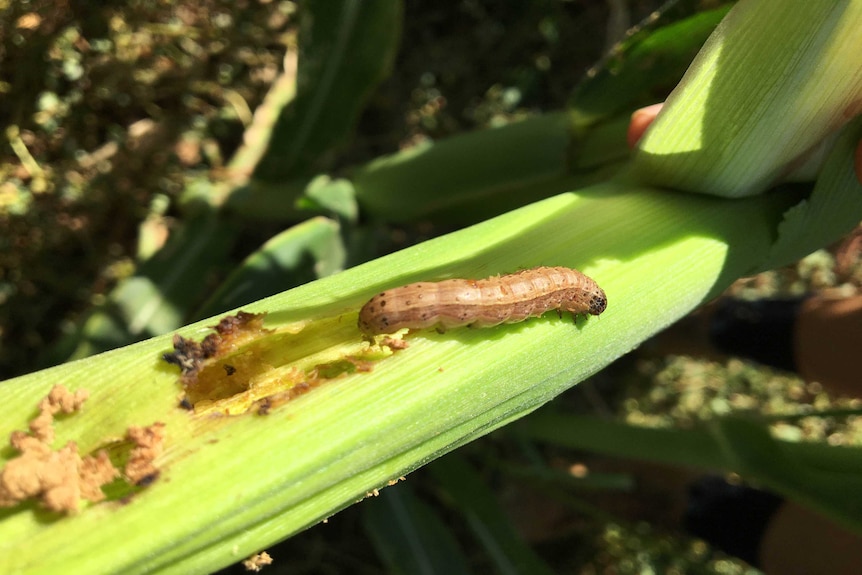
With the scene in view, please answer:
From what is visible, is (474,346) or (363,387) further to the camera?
(474,346)

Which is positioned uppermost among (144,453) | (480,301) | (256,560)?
(480,301)

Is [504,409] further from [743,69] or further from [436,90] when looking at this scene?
[436,90]

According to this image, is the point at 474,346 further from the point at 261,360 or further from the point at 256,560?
the point at 256,560

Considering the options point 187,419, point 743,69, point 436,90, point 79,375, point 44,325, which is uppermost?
point 436,90

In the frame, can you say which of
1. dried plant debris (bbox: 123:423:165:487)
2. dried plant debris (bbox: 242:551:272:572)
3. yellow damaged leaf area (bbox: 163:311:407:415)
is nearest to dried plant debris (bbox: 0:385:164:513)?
dried plant debris (bbox: 123:423:165:487)

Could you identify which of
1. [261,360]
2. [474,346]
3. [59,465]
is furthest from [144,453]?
[474,346]

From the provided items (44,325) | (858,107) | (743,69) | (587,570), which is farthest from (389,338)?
(587,570)
